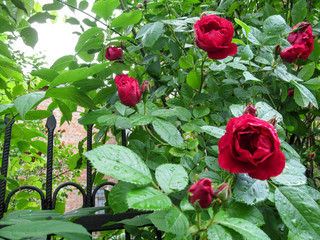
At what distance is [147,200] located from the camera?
14.5 inches

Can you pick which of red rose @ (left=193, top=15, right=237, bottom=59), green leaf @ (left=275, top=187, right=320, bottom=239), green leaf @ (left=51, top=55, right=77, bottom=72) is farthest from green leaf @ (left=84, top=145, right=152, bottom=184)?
green leaf @ (left=51, top=55, right=77, bottom=72)

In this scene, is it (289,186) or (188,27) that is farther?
(188,27)

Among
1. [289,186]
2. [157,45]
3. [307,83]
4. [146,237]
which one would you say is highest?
[157,45]

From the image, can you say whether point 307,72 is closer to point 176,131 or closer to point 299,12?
point 299,12

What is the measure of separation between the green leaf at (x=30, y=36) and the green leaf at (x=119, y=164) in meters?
0.60

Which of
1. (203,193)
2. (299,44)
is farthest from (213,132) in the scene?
(299,44)

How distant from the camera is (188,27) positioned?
82 cm

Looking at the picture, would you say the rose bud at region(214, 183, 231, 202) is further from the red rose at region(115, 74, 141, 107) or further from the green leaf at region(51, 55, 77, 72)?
the green leaf at region(51, 55, 77, 72)

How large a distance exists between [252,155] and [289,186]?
14cm

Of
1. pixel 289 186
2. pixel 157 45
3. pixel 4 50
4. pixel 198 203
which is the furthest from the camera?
pixel 157 45

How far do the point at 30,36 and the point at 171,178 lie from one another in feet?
2.24

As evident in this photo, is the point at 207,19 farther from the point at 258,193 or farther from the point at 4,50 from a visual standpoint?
the point at 4,50

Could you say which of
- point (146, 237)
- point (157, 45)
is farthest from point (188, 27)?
point (146, 237)

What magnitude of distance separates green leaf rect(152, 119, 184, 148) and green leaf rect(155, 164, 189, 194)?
11cm
